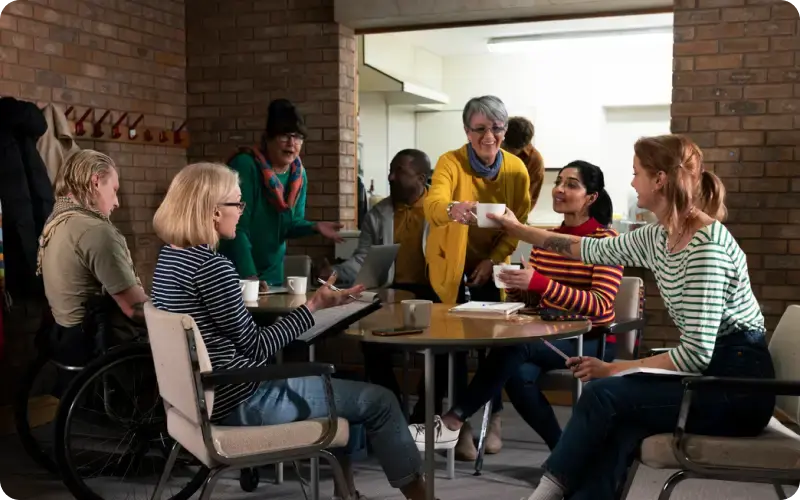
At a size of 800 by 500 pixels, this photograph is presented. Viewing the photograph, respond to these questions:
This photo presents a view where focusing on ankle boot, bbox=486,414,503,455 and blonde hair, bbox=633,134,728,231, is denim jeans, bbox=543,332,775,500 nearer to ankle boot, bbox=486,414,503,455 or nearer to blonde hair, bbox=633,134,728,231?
blonde hair, bbox=633,134,728,231

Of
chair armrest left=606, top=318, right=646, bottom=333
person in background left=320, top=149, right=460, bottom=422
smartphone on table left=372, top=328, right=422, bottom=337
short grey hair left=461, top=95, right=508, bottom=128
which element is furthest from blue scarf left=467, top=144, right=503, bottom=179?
smartphone on table left=372, top=328, right=422, bottom=337

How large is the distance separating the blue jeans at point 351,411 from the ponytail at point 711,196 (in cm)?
106

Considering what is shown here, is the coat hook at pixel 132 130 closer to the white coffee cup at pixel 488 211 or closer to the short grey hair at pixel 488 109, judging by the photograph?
the short grey hair at pixel 488 109

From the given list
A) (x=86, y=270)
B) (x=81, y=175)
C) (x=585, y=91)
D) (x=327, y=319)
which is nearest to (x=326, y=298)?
(x=327, y=319)

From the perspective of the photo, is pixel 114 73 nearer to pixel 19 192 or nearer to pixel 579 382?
pixel 19 192

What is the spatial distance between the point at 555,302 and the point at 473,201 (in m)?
0.68

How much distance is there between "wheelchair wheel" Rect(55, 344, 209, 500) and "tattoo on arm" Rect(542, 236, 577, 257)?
4.65ft

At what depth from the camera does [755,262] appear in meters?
4.64

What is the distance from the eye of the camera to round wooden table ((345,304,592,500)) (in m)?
2.69

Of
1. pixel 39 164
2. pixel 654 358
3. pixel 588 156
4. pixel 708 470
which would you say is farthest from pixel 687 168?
pixel 588 156

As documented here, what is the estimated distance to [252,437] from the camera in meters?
2.38

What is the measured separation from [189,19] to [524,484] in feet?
12.3

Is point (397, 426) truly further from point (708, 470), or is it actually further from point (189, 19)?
point (189, 19)

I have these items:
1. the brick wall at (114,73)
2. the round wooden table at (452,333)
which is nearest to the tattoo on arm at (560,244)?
the round wooden table at (452,333)
